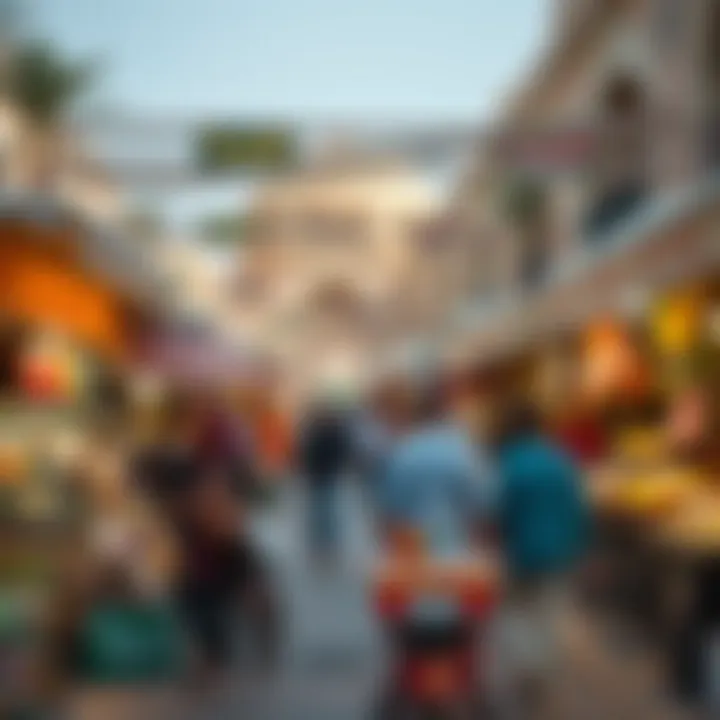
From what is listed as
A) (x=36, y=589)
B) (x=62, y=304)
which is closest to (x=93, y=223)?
(x=62, y=304)

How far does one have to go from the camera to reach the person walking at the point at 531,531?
2379 mm

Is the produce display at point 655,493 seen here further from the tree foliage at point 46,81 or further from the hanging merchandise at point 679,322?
the tree foliage at point 46,81

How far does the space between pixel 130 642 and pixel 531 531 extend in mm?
612

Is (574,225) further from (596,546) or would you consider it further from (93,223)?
(93,223)

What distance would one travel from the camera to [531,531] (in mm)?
2395

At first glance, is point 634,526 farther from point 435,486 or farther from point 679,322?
point 679,322

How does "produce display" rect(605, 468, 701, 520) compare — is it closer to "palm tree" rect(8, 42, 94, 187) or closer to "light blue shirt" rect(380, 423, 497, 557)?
"light blue shirt" rect(380, 423, 497, 557)

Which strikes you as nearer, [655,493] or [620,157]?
[620,157]

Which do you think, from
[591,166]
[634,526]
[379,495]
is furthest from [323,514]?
[591,166]

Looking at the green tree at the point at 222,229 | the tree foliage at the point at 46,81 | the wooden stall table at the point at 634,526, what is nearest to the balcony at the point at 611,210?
the wooden stall table at the point at 634,526

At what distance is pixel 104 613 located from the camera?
94.7 inches

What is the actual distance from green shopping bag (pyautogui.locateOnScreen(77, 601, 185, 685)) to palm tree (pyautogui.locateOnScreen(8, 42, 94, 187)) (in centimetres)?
64

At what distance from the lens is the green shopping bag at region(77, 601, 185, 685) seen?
2.37 metres

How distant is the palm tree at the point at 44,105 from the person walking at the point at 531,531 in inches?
29.7
